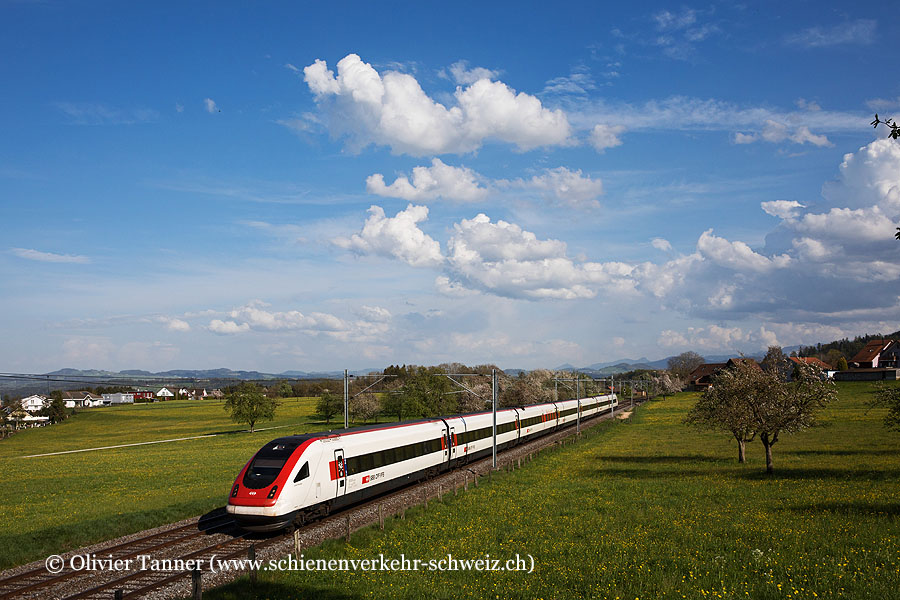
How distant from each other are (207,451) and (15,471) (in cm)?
1520

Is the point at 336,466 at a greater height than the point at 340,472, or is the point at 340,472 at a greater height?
the point at 336,466

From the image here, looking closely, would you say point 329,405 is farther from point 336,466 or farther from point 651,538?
point 651,538

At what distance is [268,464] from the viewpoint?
2289 centimetres

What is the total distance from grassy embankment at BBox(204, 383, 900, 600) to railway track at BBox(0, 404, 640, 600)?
187 centimetres

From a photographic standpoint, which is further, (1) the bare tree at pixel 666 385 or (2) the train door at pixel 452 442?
(1) the bare tree at pixel 666 385

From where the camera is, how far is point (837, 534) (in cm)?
1827

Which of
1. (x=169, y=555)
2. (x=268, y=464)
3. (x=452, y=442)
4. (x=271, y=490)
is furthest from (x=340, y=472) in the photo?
(x=452, y=442)

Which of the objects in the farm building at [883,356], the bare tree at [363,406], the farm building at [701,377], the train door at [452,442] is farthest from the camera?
the farm building at [701,377]

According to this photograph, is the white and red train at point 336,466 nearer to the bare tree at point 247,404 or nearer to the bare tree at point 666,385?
the bare tree at point 247,404

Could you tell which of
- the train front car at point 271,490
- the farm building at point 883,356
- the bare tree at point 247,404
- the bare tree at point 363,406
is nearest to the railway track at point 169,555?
the train front car at point 271,490

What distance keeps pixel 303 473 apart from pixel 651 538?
40.0ft

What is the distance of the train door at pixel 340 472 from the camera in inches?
990

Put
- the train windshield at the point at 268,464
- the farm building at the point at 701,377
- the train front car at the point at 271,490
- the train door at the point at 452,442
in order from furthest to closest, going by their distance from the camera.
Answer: the farm building at the point at 701,377 < the train door at the point at 452,442 < the train windshield at the point at 268,464 < the train front car at the point at 271,490

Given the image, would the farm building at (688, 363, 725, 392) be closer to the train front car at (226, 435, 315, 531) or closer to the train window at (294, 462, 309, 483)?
the train window at (294, 462, 309, 483)
